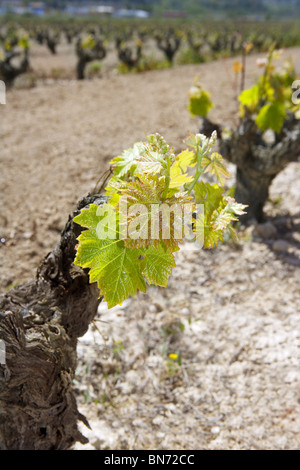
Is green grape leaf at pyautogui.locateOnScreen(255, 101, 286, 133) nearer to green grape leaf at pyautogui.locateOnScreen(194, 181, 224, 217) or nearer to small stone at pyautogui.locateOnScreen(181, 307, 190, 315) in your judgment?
small stone at pyautogui.locateOnScreen(181, 307, 190, 315)

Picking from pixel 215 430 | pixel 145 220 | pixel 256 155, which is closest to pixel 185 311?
pixel 215 430

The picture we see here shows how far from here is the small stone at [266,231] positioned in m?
3.34

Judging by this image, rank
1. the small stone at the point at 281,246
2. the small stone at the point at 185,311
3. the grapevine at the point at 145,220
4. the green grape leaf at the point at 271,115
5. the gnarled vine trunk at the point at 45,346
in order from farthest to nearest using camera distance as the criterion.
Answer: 1. the small stone at the point at 281,246
2. the green grape leaf at the point at 271,115
3. the small stone at the point at 185,311
4. the gnarled vine trunk at the point at 45,346
5. the grapevine at the point at 145,220

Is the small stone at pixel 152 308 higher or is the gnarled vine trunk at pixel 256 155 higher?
the gnarled vine trunk at pixel 256 155

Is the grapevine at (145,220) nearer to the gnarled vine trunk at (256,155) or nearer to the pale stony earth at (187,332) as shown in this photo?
the pale stony earth at (187,332)

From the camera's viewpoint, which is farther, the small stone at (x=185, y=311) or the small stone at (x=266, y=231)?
the small stone at (x=266, y=231)

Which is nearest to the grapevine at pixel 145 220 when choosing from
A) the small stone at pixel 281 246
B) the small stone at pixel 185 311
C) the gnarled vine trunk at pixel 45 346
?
the gnarled vine trunk at pixel 45 346

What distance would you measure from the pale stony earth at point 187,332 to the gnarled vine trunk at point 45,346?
28cm

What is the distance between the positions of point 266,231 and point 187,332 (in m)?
1.29

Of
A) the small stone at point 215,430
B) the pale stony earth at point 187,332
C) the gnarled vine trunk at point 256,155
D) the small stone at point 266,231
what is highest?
the gnarled vine trunk at point 256,155

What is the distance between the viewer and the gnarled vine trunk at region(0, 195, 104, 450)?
1.33 meters

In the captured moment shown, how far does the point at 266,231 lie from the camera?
3.34 metres
